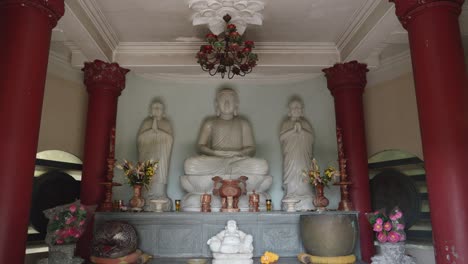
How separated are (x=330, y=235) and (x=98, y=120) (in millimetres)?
3691

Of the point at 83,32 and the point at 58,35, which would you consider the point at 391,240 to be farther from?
the point at 58,35

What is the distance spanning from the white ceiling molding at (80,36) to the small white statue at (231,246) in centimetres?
305

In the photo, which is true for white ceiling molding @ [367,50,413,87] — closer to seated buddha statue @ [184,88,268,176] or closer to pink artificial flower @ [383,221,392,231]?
seated buddha statue @ [184,88,268,176]

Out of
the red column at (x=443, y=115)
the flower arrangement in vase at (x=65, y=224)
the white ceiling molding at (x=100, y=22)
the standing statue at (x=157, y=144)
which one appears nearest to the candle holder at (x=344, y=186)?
the red column at (x=443, y=115)

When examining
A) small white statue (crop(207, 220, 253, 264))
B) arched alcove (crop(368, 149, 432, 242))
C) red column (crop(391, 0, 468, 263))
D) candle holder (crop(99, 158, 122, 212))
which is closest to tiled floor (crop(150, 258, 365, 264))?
small white statue (crop(207, 220, 253, 264))

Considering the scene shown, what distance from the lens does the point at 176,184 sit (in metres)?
6.46

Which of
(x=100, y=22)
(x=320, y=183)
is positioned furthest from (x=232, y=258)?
(x=100, y=22)

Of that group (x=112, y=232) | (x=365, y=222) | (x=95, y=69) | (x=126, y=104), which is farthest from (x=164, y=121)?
(x=365, y=222)

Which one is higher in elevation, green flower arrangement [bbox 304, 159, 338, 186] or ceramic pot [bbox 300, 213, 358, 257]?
green flower arrangement [bbox 304, 159, 338, 186]

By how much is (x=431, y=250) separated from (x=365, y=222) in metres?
0.98

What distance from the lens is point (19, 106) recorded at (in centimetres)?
336

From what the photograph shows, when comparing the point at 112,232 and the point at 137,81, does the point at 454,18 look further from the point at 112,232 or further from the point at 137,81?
the point at 137,81

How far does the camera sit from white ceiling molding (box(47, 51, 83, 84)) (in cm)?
583

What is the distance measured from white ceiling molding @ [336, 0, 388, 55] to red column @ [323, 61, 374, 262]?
35 cm
